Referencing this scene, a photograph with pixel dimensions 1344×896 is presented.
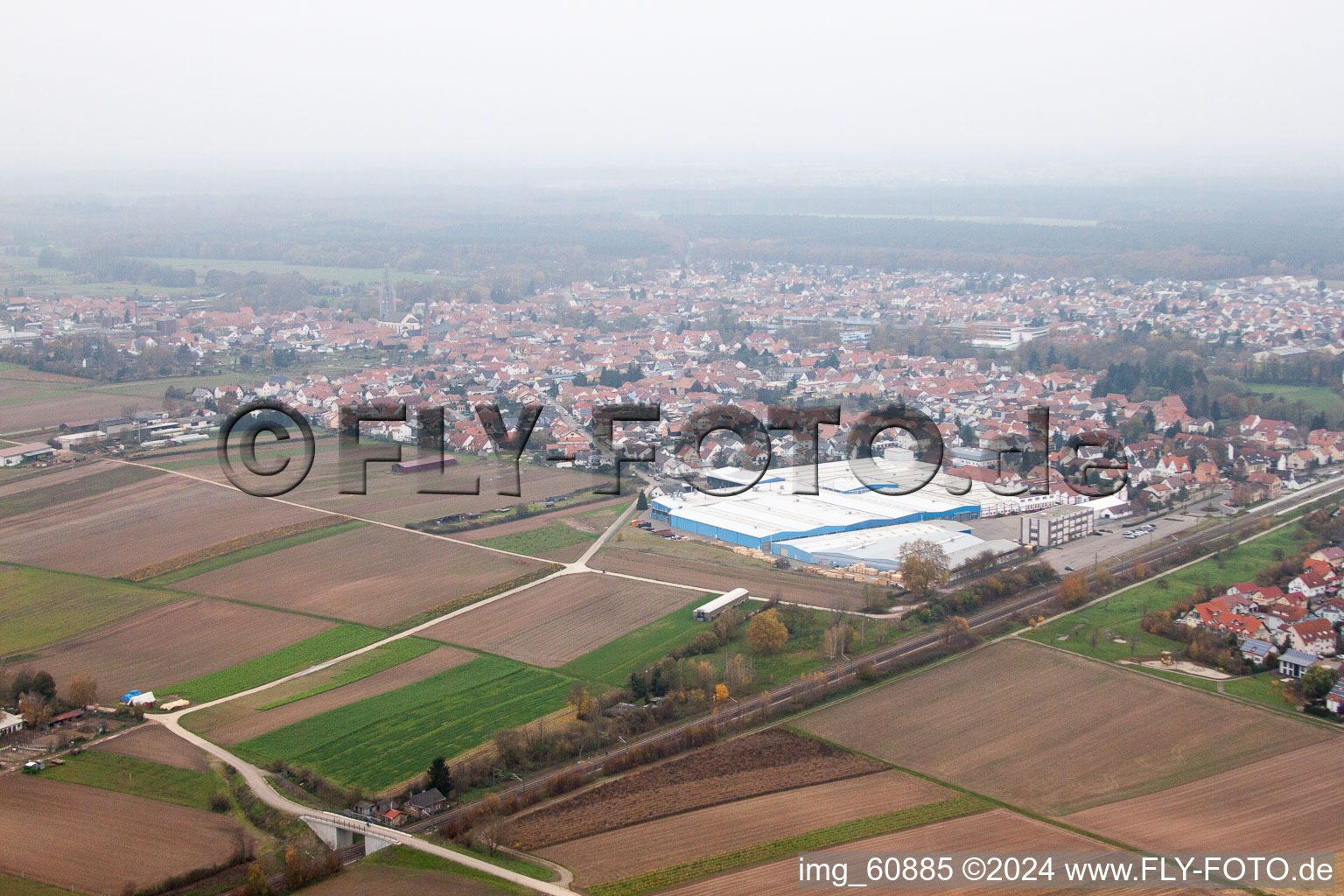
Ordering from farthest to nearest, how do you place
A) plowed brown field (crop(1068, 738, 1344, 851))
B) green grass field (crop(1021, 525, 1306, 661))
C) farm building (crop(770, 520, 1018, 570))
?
farm building (crop(770, 520, 1018, 570)) < green grass field (crop(1021, 525, 1306, 661)) < plowed brown field (crop(1068, 738, 1344, 851))

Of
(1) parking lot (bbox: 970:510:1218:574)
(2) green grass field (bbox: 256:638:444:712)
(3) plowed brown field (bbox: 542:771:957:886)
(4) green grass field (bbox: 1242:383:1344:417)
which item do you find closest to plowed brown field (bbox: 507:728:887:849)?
(3) plowed brown field (bbox: 542:771:957:886)

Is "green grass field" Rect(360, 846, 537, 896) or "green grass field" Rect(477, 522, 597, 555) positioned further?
"green grass field" Rect(477, 522, 597, 555)

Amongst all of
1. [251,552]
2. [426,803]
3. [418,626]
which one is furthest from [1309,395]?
[426,803]

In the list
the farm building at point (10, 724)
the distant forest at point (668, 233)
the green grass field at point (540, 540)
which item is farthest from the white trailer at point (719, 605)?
the distant forest at point (668, 233)

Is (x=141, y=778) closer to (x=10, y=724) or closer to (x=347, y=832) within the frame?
(x=10, y=724)

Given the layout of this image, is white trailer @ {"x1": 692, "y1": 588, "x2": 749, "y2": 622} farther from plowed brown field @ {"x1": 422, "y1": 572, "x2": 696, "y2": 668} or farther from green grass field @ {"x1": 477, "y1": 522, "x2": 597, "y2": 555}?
green grass field @ {"x1": 477, "y1": 522, "x2": 597, "y2": 555}

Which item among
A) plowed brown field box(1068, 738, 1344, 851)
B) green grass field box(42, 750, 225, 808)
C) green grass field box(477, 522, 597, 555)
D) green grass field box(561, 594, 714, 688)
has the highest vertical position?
green grass field box(477, 522, 597, 555)

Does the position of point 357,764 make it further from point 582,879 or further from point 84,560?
point 84,560
